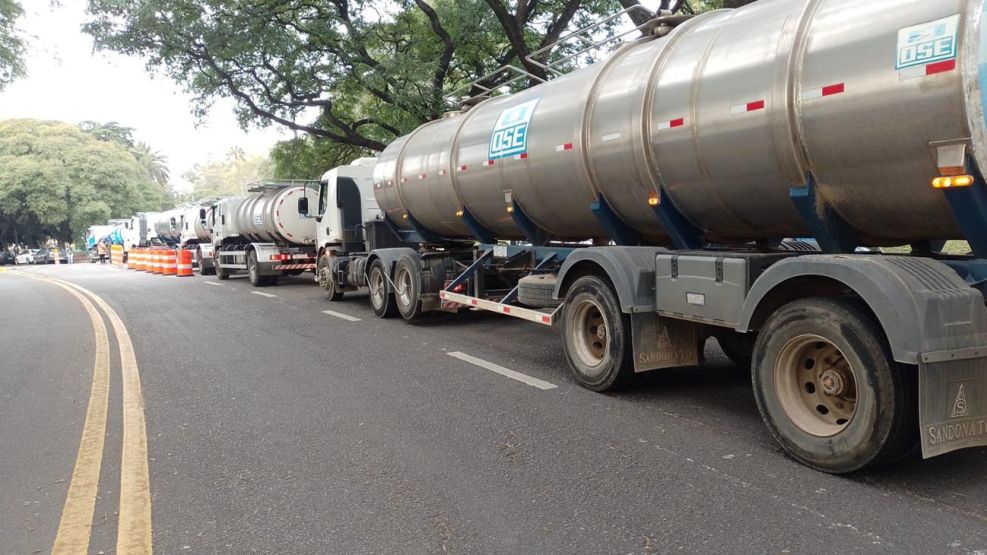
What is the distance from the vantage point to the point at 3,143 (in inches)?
2052

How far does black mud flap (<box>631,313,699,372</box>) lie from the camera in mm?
5461

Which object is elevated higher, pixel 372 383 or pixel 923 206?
pixel 923 206

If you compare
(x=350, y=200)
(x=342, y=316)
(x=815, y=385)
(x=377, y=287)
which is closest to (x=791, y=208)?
(x=815, y=385)

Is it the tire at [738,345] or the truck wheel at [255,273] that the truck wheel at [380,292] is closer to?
the tire at [738,345]

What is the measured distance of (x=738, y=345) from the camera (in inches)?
237

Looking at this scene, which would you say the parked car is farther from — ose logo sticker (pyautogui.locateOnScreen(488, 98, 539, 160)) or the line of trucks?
Result: ose logo sticker (pyautogui.locateOnScreen(488, 98, 539, 160))

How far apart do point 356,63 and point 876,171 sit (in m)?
16.5

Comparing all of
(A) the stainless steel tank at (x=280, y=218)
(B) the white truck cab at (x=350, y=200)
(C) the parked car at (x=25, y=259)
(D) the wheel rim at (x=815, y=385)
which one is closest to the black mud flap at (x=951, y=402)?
(D) the wheel rim at (x=815, y=385)

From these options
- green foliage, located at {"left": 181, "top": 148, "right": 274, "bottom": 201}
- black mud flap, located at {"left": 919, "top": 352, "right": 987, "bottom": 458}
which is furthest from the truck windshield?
green foliage, located at {"left": 181, "top": 148, "right": 274, "bottom": 201}

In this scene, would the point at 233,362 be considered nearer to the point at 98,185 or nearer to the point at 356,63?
the point at 356,63

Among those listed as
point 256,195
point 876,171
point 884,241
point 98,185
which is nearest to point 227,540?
point 876,171

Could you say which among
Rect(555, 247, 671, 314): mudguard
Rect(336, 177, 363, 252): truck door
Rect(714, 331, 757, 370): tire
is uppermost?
Rect(336, 177, 363, 252): truck door

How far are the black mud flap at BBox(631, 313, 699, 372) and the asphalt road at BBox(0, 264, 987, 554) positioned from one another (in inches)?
13.5

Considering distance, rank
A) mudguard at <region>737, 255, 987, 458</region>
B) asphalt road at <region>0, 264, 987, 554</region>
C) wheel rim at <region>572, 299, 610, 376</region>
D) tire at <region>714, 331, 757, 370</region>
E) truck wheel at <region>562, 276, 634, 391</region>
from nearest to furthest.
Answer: asphalt road at <region>0, 264, 987, 554</region>
mudguard at <region>737, 255, 987, 458</region>
truck wheel at <region>562, 276, 634, 391</region>
tire at <region>714, 331, 757, 370</region>
wheel rim at <region>572, 299, 610, 376</region>
